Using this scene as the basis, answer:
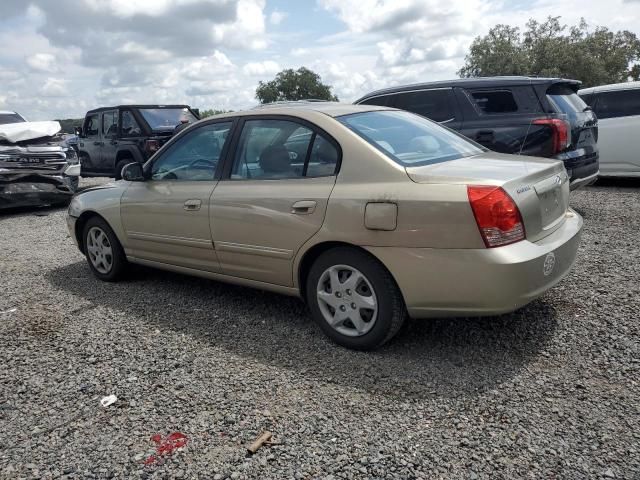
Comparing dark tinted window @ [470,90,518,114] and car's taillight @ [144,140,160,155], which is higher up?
dark tinted window @ [470,90,518,114]

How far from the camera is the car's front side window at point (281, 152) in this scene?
11.4 ft

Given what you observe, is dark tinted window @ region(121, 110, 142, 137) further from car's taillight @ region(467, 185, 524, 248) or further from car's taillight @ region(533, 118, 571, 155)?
car's taillight @ region(467, 185, 524, 248)

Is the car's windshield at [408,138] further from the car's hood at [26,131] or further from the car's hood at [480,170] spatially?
the car's hood at [26,131]

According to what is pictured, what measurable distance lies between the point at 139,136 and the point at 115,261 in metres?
7.19

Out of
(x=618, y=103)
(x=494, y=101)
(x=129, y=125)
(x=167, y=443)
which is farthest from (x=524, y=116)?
(x=129, y=125)

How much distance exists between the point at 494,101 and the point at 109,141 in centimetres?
879

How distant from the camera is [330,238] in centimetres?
325

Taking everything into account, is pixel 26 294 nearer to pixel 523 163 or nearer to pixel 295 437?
pixel 295 437

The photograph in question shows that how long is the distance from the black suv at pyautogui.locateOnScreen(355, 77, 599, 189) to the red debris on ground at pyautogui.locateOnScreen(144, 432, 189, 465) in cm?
495

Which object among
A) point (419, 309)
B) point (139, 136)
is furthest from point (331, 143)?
point (139, 136)

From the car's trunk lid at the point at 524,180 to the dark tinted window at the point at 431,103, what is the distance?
3.43 meters

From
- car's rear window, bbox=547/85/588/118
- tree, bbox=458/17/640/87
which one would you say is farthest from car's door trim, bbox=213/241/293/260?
tree, bbox=458/17/640/87

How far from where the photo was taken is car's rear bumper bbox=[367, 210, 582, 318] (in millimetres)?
2836

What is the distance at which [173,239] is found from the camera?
4301 millimetres
